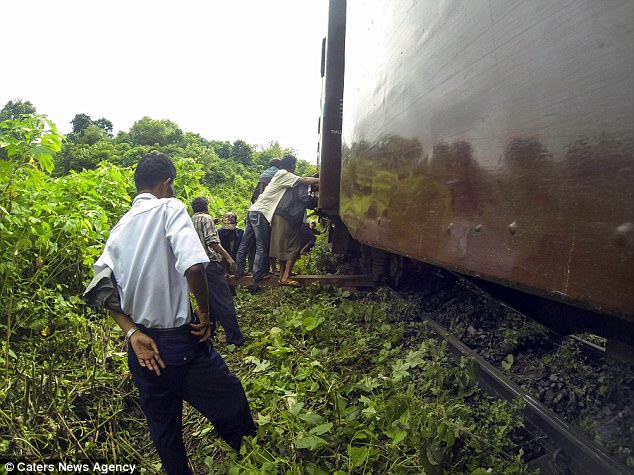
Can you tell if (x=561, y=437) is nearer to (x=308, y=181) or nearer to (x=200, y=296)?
(x=200, y=296)

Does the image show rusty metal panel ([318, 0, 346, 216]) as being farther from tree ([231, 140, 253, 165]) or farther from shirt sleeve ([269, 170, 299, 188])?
tree ([231, 140, 253, 165])

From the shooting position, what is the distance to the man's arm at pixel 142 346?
211 cm

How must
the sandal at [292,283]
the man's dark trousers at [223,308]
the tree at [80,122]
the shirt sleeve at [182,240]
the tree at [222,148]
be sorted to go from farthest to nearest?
the tree at [222,148] → the tree at [80,122] → the sandal at [292,283] → the man's dark trousers at [223,308] → the shirt sleeve at [182,240]

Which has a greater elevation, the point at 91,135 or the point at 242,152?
the point at 91,135

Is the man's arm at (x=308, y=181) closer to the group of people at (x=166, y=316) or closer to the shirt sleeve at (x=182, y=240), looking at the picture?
the group of people at (x=166, y=316)

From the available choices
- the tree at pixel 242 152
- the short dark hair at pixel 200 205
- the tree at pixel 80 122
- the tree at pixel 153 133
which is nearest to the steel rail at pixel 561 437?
the short dark hair at pixel 200 205

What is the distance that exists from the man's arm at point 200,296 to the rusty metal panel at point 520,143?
3.20ft

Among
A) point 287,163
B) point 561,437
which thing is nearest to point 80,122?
point 287,163

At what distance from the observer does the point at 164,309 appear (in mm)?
2123

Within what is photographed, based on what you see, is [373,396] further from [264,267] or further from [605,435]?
[264,267]

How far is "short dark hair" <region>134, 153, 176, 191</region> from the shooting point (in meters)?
2.29

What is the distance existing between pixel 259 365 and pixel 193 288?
145cm

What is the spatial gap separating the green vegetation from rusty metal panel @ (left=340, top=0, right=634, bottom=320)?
2.96ft

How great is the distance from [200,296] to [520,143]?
1448 millimetres
